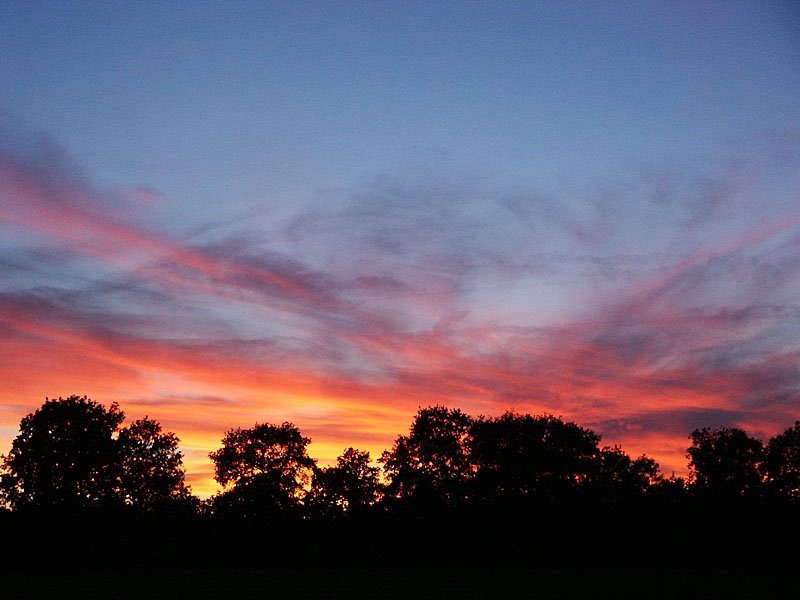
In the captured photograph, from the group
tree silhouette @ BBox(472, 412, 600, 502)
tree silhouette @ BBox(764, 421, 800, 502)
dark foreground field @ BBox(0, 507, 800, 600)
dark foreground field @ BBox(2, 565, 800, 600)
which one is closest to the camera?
dark foreground field @ BBox(2, 565, 800, 600)

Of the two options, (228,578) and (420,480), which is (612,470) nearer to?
(420,480)

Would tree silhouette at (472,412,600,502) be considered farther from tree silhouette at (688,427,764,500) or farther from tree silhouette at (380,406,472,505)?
tree silhouette at (688,427,764,500)

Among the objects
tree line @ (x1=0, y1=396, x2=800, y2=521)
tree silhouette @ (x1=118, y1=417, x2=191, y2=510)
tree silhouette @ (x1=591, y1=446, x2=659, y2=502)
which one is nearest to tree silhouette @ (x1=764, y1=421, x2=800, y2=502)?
tree line @ (x1=0, y1=396, x2=800, y2=521)

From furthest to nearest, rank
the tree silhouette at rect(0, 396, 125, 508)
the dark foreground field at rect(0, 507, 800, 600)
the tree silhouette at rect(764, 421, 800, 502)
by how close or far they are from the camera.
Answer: the tree silhouette at rect(764, 421, 800, 502), the tree silhouette at rect(0, 396, 125, 508), the dark foreground field at rect(0, 507, 800, 600)

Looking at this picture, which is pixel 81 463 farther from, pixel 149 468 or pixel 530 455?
pixel 530 455

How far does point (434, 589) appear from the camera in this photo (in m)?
33.3

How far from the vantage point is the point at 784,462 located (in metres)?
91.5

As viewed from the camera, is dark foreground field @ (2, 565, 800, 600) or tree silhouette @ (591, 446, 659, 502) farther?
tree silhouette @ (591, 446, 659, 502)

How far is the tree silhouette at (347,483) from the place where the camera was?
90312 mm

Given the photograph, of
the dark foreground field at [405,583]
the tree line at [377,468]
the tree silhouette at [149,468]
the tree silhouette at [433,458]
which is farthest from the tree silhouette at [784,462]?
the tree silhouette at [149,468]

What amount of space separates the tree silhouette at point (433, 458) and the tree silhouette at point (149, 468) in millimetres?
25968

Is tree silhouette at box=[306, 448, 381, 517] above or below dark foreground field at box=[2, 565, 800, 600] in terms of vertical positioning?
above

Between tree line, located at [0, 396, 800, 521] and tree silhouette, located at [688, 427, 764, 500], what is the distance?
0.47 feet

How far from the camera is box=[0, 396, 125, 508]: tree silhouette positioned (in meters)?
68.0
